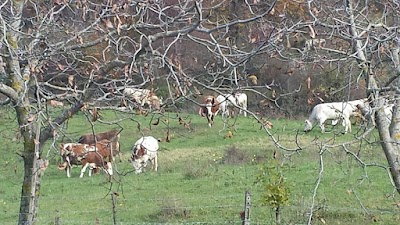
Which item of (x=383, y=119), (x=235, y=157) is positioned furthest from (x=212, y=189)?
(x=383, y=119)

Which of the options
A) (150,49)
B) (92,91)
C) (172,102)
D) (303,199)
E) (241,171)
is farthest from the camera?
(241,171)

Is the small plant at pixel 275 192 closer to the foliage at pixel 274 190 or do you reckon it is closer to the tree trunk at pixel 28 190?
the foliage at pixel 274 190

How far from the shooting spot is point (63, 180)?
1911cm

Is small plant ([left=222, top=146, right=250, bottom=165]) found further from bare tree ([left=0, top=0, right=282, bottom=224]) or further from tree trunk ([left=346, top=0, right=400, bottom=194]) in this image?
bare tree ([left=0, top=0, right=282, bottom=224])

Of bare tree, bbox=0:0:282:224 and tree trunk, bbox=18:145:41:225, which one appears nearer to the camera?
bare tree, bbox=0:0:282:224

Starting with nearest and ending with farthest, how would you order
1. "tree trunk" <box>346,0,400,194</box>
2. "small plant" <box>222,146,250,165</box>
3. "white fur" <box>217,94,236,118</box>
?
"white fur" <box>217,94,236,118</box>, "tree trunk" <box>346,0,400,194</box>, "small plant" <box>222,146,250,165</box>

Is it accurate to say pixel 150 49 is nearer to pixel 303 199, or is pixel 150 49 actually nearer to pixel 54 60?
pixel 54 60

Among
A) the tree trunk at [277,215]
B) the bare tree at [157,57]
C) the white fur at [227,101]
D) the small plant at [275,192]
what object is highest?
the bare tree at [157,57]

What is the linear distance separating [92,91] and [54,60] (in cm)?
87

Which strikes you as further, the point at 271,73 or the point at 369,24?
the point at 271,73

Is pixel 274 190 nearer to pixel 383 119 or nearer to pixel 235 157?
pixel 383 119

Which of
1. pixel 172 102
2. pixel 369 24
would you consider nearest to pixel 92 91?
pixel 172 102

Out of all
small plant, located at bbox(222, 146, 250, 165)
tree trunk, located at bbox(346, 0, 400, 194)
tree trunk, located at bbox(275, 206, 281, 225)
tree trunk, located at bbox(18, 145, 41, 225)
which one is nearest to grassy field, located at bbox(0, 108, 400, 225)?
small plant, located at bbox(222, 146, 250, 165)

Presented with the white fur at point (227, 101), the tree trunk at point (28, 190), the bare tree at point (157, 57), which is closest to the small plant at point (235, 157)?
the bare tree at point (157, 57)
